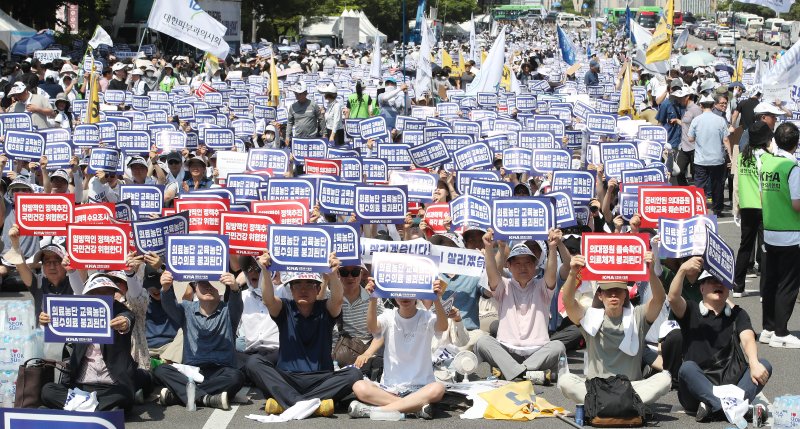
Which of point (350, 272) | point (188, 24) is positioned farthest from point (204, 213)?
point (188, 24)


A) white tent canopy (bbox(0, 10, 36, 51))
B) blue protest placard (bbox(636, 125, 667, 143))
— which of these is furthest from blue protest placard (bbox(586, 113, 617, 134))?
white tent canopy (bbox(0, 10, 36, 51))

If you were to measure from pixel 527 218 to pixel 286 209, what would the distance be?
7.75 feet

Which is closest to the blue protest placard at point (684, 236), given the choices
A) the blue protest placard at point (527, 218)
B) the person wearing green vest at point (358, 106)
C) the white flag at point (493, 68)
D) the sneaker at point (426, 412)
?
the blue protest placard at point (527, 218)

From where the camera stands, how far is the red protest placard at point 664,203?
1214 cm

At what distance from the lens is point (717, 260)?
9852 mm

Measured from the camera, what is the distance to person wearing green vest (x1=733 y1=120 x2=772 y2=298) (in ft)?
42.2

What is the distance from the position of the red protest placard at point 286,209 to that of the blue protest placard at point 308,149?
6020 mm

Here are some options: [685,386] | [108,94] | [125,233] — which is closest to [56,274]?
[125,233]

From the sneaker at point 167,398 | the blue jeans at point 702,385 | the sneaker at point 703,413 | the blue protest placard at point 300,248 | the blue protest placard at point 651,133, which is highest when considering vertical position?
the blue protest placard at point 651,133

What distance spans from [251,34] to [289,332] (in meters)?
84.4

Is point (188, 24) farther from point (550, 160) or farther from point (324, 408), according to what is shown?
point (324, 408)

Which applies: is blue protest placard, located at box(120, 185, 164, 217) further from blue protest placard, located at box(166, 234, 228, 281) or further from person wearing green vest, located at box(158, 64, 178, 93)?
person wearing green vest, located at box(158, 64, 178, 93)

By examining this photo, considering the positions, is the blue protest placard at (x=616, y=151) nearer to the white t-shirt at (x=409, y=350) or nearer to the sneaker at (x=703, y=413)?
the white t-shirt at (x=409, y=350)

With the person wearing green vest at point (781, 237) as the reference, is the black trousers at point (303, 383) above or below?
below
